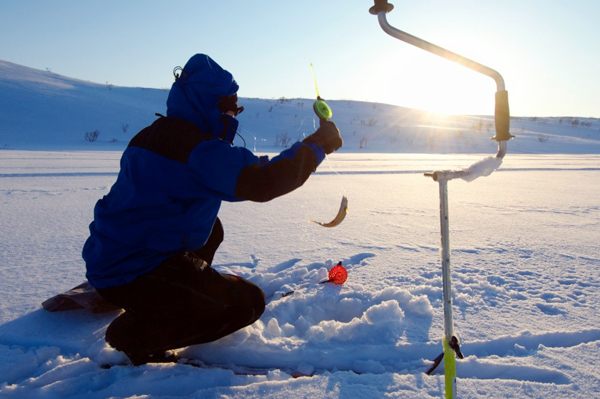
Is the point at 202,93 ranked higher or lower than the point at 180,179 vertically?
higher

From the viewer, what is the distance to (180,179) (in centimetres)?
138

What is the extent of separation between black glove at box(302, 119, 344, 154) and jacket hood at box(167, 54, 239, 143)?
0.34 meters

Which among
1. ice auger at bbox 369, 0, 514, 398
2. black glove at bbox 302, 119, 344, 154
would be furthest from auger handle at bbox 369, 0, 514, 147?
black glove at bbox 302, 119, 344, 154

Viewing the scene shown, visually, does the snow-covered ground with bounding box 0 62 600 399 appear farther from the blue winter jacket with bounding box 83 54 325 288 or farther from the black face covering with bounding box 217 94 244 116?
the black face covering with bounding box 217 94 244 116

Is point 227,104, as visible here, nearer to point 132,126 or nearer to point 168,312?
point 168,312

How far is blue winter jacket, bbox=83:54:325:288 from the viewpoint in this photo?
4.41ft

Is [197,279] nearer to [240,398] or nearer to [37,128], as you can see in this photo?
[240,398]

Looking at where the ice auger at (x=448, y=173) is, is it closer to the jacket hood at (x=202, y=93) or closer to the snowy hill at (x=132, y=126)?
the jacket hood at (x=202, y=93)

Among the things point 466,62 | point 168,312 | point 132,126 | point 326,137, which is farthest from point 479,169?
point 132,126

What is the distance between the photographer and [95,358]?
1524mm

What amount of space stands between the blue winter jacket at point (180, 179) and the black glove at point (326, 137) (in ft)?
0.14

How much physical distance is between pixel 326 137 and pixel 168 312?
92 centimetres

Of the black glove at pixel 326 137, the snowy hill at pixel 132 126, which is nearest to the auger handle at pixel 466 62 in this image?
the black glove at pixel 326 137

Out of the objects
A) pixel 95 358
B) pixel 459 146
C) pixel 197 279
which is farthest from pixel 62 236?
pixel 459 146
